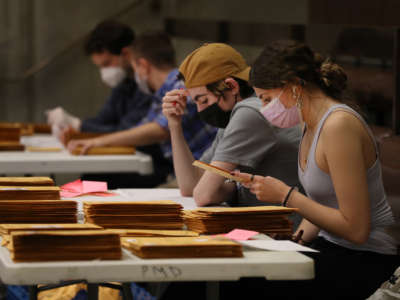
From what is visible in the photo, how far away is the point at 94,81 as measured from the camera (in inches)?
303

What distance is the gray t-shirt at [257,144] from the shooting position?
265 cm

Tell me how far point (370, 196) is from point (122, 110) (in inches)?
127

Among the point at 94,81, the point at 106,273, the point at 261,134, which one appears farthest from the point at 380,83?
the point at 94,81

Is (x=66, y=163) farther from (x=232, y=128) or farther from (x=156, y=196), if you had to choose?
(x=232, y=128)

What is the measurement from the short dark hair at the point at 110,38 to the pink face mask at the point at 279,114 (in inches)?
107

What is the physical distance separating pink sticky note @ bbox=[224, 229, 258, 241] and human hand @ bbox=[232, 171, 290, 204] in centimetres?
28

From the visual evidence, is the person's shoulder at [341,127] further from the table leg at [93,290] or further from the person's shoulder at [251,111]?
the table leg at [93,290]

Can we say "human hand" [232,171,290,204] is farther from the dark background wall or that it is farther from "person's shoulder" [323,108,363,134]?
the dark background wall

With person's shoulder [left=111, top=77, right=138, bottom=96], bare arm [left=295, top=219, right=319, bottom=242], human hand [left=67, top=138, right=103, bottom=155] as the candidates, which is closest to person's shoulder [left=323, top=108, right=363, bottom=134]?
bare arm [left=295, top=219, right=319, bottom=242]

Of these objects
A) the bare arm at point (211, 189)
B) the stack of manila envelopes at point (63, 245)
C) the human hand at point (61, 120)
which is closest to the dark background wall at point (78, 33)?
the human hand at point (61, 120)

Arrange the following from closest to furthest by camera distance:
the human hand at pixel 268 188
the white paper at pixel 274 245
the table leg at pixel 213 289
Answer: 1. the white paper at pixel 274 245
2. the table leg at pixel 213 289
3. the human hand at pixel 268 188

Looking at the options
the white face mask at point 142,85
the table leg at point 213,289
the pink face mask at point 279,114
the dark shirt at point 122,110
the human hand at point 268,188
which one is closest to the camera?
the table leg at point 213,289

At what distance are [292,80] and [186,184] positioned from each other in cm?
76

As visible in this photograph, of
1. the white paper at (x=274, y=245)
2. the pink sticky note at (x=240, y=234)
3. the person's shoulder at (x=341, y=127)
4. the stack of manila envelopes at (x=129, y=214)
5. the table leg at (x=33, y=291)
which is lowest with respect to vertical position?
the table leg at (x=33, y=291)
